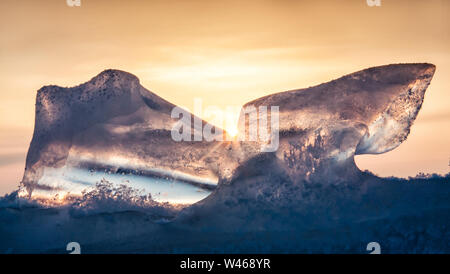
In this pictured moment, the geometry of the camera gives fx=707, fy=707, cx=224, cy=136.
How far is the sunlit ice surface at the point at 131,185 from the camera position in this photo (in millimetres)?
18906

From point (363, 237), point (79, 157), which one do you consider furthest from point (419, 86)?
point (79, 157)

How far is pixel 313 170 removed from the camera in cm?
1881

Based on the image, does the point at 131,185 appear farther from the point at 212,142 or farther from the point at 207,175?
the point at 212,142

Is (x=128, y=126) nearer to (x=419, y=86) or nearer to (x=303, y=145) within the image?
(x=303, y=145)

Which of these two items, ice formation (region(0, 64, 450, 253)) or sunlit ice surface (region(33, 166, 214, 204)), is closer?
ice formation (region(0, 64, 450, 253))

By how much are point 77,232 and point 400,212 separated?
828 cm

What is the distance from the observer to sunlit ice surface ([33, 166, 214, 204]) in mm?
18906

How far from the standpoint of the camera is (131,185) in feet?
62.1

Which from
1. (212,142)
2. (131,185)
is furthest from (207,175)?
(131,185)

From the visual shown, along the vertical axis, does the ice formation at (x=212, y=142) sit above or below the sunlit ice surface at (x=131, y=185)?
above

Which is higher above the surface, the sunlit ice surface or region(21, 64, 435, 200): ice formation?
region(21, 64, 435, 200): ice formation

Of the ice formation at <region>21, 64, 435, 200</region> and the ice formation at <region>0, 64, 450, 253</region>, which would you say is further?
the ice formation at <region>21, 64, 435, 200</region>

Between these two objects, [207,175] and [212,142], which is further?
[212,142]

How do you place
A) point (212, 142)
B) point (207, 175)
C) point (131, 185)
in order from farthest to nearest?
point (212, 142) < point (207, 175) < point (131, 185)
